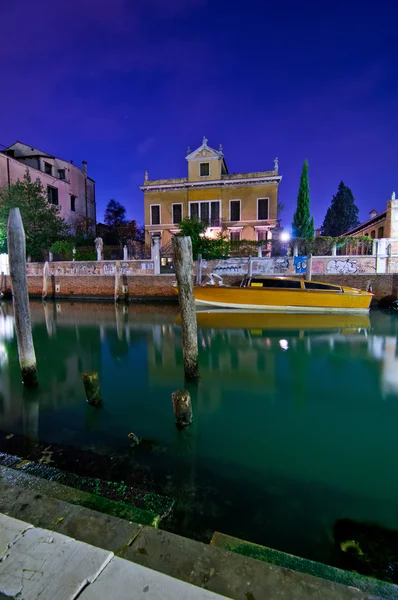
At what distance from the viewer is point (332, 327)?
1219cm

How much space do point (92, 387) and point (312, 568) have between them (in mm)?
4321

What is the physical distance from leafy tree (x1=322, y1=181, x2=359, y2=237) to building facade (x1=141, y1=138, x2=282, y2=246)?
22.4 metres

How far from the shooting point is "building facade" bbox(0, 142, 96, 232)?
81.0ft

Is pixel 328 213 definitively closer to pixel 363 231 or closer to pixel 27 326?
pixel 363 231

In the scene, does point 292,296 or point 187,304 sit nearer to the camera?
point 187,304

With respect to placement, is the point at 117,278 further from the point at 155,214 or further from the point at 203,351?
the point at 203,351

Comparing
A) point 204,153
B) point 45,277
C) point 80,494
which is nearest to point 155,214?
Answer: point 204,153

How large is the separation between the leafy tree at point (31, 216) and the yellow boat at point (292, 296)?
1450 centimetres

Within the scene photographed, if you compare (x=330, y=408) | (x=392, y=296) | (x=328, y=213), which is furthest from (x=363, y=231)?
(x=330, y=408)

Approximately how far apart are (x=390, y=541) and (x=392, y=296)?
1632cm

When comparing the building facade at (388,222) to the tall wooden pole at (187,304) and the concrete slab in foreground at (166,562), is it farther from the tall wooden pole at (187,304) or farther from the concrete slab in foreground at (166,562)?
the concrete slab in foreground at (166,562)

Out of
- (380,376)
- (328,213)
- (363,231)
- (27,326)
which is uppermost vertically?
(328,213)

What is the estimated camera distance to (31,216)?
2241 centimetres

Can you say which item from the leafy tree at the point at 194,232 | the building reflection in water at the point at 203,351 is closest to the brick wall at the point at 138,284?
the leafy tree at the point at 194,232
